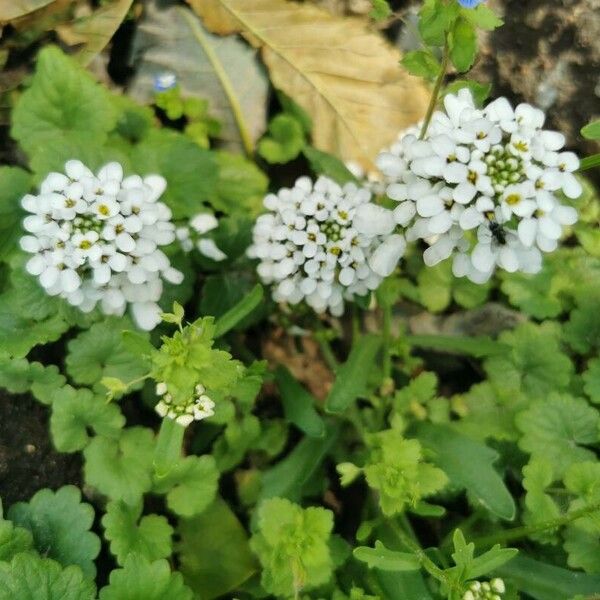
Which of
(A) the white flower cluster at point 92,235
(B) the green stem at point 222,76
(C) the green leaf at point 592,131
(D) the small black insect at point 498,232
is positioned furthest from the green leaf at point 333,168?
(C) the green leaf at point 592,131

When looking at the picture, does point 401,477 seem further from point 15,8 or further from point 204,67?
point 15,8

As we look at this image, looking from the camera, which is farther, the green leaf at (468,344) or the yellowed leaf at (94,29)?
the yellowed leaf at (94,29)

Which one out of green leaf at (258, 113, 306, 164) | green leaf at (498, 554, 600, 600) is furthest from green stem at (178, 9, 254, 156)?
green leaf at (498, 554, 600, 600)

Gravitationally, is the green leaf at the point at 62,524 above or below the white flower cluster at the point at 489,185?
below

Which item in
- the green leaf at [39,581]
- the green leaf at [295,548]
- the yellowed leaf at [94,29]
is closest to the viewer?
the green leaf at [39,581]

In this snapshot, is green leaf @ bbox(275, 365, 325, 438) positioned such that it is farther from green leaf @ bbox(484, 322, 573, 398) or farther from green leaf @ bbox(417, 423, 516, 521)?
green leaf @ bbox(484, 322, 573, 398)

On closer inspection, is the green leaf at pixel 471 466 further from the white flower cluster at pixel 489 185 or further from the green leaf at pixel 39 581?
the green leaf at pixel 39 581
